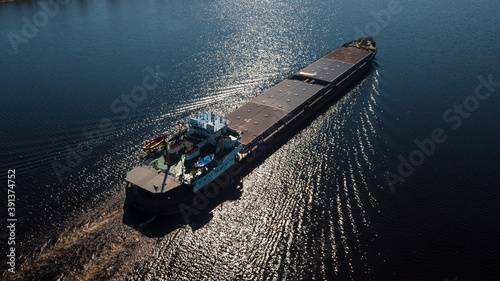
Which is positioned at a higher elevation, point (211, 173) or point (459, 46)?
point (459, 46)

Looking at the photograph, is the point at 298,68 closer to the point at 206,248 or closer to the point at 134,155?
the point at 134,155

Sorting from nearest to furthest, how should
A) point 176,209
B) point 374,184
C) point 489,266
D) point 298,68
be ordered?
point 489,266
point 176,209
point 374,184
point 298,68

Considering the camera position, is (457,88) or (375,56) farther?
(375,56)

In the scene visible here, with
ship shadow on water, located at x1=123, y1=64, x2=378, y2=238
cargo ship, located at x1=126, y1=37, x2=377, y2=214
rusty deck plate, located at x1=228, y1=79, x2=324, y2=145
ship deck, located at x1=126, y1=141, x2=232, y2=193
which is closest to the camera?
ship shadow on water, located at x1=123, y1=64, x2=378, y2=238

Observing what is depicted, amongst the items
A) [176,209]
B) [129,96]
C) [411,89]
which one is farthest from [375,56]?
[176,209]

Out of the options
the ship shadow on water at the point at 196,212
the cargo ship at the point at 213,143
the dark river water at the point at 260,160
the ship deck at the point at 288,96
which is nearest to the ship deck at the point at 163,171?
the cargo ship at the point at 213,143

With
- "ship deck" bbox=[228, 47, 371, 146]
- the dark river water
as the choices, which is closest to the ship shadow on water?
the dark river water

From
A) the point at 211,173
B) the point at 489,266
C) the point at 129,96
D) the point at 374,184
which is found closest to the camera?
the point at 489,266

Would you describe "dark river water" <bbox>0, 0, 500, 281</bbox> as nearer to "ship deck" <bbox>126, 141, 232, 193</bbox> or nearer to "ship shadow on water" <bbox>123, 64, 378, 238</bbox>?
"ship shadow on water" <bbox>123, 64, 378, 238</bbox>
